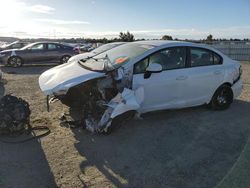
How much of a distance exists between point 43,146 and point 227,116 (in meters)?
4.03

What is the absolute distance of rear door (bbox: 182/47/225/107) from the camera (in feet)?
22.1

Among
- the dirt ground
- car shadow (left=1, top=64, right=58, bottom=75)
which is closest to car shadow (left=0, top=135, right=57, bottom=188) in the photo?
the dirt ground

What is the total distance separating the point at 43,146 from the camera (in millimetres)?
5254

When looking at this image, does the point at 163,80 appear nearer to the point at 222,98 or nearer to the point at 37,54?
the point at 222,98

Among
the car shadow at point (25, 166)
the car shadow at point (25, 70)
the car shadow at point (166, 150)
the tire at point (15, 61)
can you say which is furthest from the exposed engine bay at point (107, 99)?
the tire at point (15, 61)

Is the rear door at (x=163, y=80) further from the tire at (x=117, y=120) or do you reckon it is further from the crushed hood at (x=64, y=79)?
the crushed hood at (x=64, y=79)

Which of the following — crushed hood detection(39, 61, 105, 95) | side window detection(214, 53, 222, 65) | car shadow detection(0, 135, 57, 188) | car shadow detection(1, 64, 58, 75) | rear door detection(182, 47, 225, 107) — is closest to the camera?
car shadow detection(0, 135, 57, 188)

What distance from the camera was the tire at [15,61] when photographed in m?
17.5

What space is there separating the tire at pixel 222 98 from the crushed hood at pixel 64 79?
3051 millimetres

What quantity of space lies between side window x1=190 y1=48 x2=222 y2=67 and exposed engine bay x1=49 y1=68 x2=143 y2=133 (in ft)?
5.70

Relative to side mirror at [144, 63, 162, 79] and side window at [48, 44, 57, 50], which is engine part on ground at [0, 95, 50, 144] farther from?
side window at [48, 44, 57, 50]

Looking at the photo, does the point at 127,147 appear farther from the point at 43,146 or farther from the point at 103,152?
the point at 43,146

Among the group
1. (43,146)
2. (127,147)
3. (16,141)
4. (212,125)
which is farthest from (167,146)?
(16,141)

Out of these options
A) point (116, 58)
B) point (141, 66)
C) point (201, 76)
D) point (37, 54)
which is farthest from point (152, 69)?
point (37, 54)
